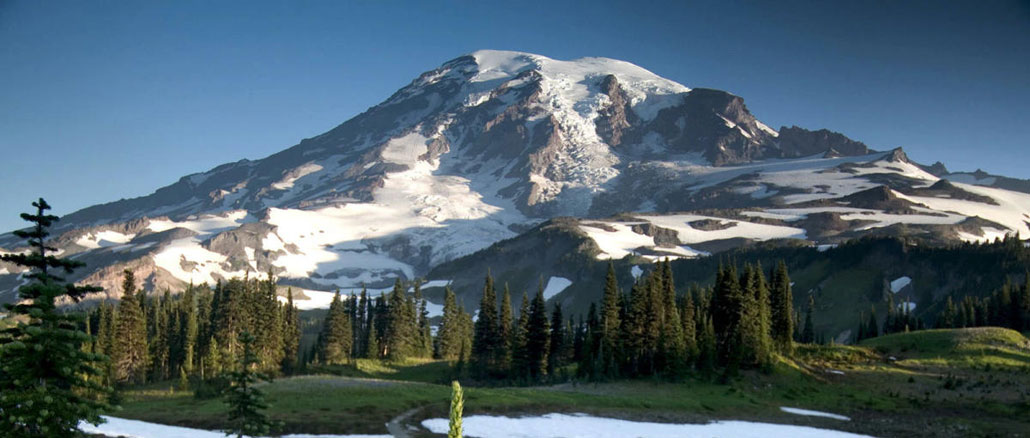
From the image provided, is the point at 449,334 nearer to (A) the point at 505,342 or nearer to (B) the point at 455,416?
(A) the point at 505,342

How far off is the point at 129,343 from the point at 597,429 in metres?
73.1

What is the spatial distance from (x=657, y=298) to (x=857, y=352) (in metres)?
31.1

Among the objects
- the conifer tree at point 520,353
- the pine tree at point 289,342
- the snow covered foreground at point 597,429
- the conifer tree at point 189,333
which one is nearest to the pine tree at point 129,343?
the conifer tree at point 189,333

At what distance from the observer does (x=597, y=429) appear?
163ft

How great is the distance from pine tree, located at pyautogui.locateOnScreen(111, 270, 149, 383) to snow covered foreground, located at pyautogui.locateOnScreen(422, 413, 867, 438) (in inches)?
2430

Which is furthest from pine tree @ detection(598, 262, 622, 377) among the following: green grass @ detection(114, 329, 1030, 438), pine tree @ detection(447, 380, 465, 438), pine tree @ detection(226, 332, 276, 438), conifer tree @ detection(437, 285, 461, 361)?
pine tree @ detection(447, 380, 465, 438)

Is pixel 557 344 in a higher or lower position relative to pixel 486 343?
lower

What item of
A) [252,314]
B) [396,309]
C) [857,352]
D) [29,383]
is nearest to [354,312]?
[396,309]

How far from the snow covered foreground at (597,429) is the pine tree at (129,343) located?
2430 inches

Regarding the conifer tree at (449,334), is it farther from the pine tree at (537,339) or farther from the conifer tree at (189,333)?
the conifer tree at (189,333)

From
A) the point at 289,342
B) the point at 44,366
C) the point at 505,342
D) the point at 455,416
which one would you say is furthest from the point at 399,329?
the point at 455,416

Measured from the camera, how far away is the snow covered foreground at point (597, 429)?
47.7 meters

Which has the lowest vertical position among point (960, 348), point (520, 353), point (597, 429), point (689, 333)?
point (597, 429)

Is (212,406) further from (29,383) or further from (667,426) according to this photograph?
(29,383)
